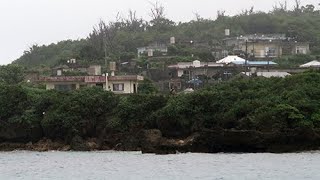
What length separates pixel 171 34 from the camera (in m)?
96.3

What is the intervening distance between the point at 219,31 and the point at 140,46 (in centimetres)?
1191

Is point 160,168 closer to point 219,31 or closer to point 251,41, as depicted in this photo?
point 251,41

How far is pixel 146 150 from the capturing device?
44812 millimetres

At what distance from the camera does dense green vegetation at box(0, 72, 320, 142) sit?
45.8 m

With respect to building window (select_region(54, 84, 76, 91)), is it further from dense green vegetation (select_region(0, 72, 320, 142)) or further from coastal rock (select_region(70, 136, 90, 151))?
coastal rock (select_region(70, 136, 90, 151))

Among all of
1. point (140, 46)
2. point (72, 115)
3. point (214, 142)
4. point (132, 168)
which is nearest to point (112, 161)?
point (132, 168)

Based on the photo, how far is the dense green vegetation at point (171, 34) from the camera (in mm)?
84375

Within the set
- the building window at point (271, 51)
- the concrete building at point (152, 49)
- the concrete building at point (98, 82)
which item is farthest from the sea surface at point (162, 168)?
the building window at point (271, 51)

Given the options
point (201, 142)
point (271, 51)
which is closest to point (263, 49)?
point (271, 51)

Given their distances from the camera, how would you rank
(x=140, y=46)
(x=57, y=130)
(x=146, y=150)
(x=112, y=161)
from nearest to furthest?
(x=112, y=161) → (x=146, y=150) → (x=57, y=130) → (x=140, y=46)

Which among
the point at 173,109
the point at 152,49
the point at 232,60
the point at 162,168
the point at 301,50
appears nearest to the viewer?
the point at 162,168

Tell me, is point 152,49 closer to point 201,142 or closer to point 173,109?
point 173,109

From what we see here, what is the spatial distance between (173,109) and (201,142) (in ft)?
13.8

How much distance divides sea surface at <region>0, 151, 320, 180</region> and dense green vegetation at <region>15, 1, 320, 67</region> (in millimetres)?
42561
